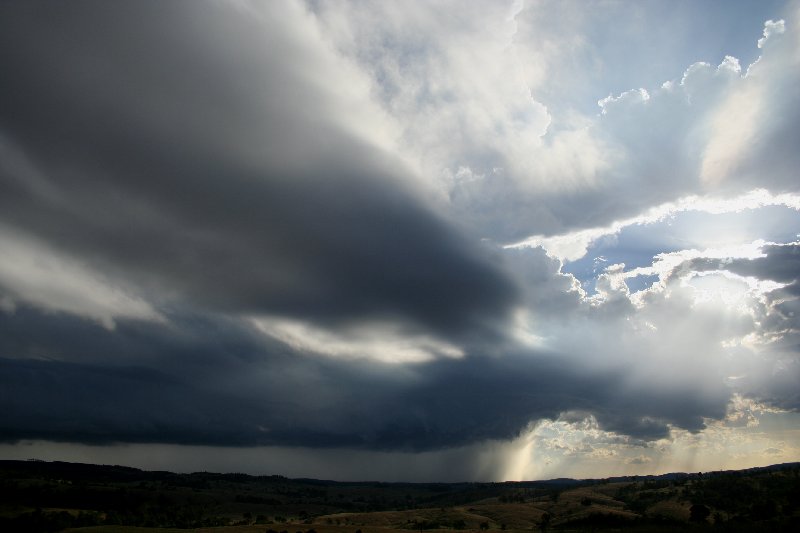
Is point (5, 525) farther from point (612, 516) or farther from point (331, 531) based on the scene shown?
point (612, 516)

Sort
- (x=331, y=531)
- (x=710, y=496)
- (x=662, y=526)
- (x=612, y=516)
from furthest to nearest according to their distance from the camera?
(x=710, y=496), (x=612, y=516), (x=331, y=531), (x=662, y=526)

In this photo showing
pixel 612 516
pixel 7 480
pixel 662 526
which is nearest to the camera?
pixel 662 526

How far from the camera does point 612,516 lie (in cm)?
12088

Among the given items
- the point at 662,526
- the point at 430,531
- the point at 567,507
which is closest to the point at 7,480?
the point at 430,531

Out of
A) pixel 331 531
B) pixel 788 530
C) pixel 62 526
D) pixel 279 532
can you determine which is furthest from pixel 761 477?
pixel 62 526

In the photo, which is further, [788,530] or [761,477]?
[761,477]

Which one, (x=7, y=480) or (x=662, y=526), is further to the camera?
(x=7, y=480)

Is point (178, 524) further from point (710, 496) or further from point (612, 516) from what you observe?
point (710, 496)

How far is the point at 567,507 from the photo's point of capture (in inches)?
6048

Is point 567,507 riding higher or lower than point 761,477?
lower

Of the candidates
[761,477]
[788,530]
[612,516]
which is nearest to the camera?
[788,530]

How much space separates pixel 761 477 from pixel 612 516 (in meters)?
56.4

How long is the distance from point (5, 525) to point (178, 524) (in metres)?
38.3

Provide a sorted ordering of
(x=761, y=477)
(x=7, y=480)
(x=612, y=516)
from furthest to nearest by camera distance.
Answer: (x=7, y=480), (x=761, y=477), (x=612, y=516)
